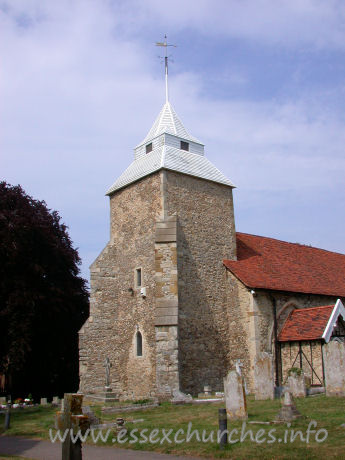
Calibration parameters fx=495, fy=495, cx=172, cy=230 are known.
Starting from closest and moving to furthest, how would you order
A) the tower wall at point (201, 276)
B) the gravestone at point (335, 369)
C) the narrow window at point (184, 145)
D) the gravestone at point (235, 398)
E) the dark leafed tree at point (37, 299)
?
the gravestone at point (235, 398)
the gravestone at point (335, 369)
the tower wall at point (201, 276)
the dark leafed tree at point (37, 299)
the narrow window at point (184, 145)

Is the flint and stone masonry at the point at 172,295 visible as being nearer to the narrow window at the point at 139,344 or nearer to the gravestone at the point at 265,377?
the narrow window at the point at 139,344

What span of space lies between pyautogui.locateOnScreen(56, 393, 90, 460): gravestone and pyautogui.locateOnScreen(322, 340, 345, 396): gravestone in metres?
10.9

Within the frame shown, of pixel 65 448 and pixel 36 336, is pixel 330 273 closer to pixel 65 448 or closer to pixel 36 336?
pixel 36 336

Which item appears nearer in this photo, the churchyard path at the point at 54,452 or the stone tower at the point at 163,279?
the churchyard path at the point at 54,452

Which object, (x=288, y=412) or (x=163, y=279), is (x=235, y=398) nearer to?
(x=288, y=412)

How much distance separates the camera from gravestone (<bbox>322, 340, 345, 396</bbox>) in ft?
50.4

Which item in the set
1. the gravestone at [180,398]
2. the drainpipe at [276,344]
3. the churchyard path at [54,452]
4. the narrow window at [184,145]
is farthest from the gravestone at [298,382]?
the narrow window at [184,145]

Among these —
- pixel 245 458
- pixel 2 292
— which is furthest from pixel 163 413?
pixel 2 292

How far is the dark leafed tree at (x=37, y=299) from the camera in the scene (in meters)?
22.7

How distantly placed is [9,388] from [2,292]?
602 cm

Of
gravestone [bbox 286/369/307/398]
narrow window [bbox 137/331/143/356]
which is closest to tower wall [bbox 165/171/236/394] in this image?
narrow window [bbox 137/331/143/356]

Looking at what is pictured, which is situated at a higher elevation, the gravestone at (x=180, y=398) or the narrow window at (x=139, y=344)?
the narrow window at (x=139, y=344)

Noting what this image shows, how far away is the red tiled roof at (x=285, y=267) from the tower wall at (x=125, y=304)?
3.99 meters

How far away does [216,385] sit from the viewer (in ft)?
67.3
